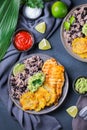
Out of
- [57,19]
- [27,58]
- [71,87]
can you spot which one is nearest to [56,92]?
[71,87]

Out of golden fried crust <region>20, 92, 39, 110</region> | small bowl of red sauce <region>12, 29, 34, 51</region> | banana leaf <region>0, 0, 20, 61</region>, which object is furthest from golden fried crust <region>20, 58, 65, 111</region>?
banana leaf <region>0, 0, 20, 61</region>

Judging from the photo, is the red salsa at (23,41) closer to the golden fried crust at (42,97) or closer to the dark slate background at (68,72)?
the dark slate background at (68,72)

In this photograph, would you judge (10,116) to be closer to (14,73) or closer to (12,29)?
(14,73)

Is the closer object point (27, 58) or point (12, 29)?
point (12, 29)

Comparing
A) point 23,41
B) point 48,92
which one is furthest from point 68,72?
point 23,41

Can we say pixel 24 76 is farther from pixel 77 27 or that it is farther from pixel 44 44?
pixel 77 27

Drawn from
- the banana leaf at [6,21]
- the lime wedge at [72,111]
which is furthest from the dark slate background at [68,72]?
the banana leaf at [6,21]

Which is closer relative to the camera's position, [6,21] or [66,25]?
[6,21]

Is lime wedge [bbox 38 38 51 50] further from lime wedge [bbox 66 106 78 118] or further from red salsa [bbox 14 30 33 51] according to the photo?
lime wedge [bbox 66 106 78 118]
